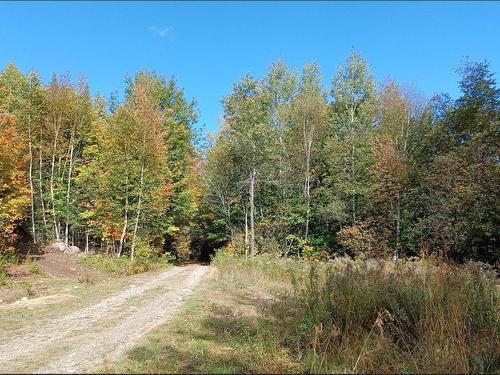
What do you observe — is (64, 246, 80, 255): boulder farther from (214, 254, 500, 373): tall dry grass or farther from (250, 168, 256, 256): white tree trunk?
(214, 254, 500, 373): tall dry grass

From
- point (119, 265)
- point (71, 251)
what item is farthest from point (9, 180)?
point (71, 251)

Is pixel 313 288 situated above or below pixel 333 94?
below

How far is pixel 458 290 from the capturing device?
5.77 m

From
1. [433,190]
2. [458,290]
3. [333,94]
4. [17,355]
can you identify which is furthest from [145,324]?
[333,94]

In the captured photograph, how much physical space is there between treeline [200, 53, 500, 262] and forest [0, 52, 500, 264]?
0.38 ft

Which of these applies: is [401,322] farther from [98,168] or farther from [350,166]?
[98,168]

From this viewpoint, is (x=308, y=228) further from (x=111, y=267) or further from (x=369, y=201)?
(x=111, y=267)

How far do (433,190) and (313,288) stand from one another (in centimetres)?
1813

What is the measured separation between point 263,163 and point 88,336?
22674 mm

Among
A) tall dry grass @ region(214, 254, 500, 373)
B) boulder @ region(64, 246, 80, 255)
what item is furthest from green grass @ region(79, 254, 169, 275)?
tall dry grass @ region(214, 254, 500, 373)

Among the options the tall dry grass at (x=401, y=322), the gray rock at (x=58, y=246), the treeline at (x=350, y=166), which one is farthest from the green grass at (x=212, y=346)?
the gray rock at (x=58, y=246)

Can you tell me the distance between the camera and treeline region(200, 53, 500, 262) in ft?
68.4

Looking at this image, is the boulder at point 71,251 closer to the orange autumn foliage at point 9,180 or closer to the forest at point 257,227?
the forest at point 257,227

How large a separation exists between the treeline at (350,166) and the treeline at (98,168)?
3.95 meters
